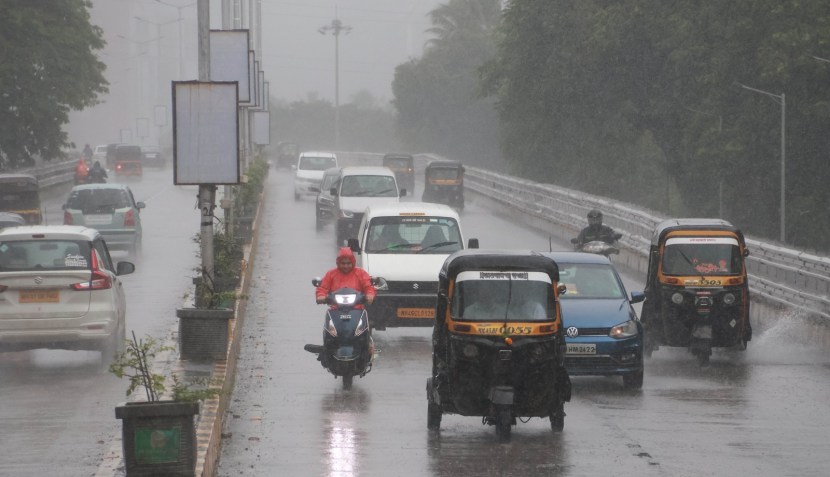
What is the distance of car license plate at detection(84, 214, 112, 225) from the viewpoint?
33688 mm

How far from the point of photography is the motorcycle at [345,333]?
15969 millimetres

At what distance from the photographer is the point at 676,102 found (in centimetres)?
6656

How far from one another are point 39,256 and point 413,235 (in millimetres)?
6277

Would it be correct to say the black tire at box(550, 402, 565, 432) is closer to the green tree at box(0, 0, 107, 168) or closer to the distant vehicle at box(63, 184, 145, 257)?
the distant vehicle at box(63, 184, 145, 257)

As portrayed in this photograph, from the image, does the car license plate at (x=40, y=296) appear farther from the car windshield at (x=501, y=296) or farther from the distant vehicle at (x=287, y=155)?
the distant vehicle at (x=287, y=155)

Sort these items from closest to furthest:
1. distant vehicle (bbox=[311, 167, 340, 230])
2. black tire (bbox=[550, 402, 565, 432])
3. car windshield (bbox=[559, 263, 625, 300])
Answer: black tire (bbox=[550, 402, 565, 432]) → car windshield (bbox=[559, 263, 625, 300]) → distant vehicle (bbox=[311, 167, 340, 230])

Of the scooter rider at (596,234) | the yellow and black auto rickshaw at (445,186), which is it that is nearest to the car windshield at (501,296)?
the scooter rider at (596,234)

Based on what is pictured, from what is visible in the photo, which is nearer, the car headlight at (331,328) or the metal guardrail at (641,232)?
the car headlight at (331,328)

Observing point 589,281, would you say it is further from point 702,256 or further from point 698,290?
point 702,256

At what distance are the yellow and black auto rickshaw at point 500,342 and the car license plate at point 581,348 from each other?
299 centimetres

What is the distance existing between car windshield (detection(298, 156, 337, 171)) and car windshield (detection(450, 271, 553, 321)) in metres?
44.8

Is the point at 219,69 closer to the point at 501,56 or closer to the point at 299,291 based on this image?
the point at 299,291

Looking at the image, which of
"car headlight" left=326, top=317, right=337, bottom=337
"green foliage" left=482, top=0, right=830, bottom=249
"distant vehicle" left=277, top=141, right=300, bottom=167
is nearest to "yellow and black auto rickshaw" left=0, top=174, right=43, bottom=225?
"car headlight" left=326, top=317, right=337, bottom=337

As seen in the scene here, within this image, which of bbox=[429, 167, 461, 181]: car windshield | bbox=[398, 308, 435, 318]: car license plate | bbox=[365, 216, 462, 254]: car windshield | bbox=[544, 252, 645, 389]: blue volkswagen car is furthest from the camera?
bbox=[429, 167, 461, 181]: car windshield
